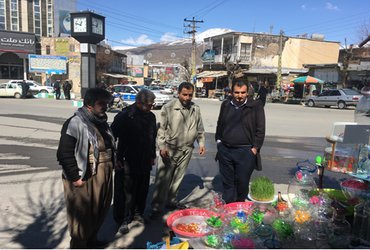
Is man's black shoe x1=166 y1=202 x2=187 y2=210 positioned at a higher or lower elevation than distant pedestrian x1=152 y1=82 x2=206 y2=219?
lower

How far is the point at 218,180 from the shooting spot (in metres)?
6.16

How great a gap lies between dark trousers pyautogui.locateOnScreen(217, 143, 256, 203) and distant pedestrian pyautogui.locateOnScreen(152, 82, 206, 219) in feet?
1.54

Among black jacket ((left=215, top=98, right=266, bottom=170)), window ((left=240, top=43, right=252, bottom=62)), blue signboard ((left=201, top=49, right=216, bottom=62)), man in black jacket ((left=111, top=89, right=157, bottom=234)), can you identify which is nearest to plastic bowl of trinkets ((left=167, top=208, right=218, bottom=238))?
man in black jacket ((left=111, top=89, right=157, bottom=234))

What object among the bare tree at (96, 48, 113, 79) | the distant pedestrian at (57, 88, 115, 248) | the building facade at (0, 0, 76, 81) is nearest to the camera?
the distant pedestrian at (57, 88, 115, 248)

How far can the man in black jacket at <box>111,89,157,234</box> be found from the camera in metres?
3.86

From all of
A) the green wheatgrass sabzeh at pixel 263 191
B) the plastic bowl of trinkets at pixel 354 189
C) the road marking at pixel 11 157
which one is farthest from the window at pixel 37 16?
the plastic bowl of trinkets at pixel 354 189

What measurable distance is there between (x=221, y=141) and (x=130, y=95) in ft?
52.9

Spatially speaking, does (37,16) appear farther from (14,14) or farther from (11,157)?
(11,157)

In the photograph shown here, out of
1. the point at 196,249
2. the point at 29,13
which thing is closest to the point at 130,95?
the point at 196,249

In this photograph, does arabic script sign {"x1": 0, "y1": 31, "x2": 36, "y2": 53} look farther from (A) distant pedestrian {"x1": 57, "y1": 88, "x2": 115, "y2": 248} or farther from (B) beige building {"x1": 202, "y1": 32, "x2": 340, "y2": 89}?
(A) distant pedestrian {"x1": 57, "y1": 88, "x2": 115, "y2": 248}

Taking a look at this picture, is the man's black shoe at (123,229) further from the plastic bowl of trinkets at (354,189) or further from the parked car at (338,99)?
the parked car at (338,99)

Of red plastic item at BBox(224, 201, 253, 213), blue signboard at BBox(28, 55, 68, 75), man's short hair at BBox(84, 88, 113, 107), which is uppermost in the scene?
blue signboard at BBox(28, 55, 68, 75)

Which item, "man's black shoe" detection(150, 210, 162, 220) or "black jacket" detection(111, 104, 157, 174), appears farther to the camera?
"man's black shoe" detection(150, 210, 162, 220)

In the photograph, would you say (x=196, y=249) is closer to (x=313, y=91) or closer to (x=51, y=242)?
(x=51, y=242)
